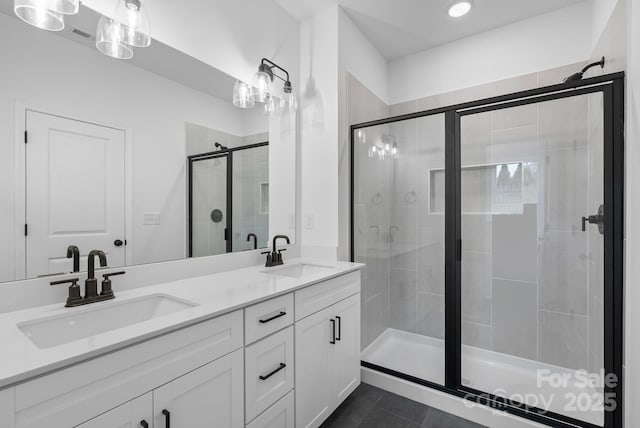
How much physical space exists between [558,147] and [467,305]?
120cm

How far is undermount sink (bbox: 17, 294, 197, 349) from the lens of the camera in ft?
3.04

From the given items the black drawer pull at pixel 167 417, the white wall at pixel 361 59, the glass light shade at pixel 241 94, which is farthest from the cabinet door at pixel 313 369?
the white wall at pixel 361 59

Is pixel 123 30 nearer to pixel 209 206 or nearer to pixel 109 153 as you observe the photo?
pixel 109 153

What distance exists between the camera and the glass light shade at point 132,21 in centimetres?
118

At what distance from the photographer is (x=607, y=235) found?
4.45ft

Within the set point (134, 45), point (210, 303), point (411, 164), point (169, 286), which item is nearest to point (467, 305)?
point (411, 164)

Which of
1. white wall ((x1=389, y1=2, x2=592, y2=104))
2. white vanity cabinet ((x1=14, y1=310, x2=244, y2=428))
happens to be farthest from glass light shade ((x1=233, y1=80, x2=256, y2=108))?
white wall ((x1=389, y1=2, x2=592, y2=104))

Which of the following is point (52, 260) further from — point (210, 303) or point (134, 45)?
point (134, 45)

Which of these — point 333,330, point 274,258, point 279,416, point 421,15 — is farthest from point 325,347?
point 421,15

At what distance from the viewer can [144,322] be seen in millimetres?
879

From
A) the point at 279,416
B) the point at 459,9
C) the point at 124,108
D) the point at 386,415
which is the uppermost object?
the point at 459,9

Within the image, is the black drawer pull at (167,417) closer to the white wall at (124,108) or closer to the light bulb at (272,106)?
the white wall at (124,108)

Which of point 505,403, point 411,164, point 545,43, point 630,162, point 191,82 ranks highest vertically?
point 545,43

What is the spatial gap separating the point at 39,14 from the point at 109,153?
50 centimetres
